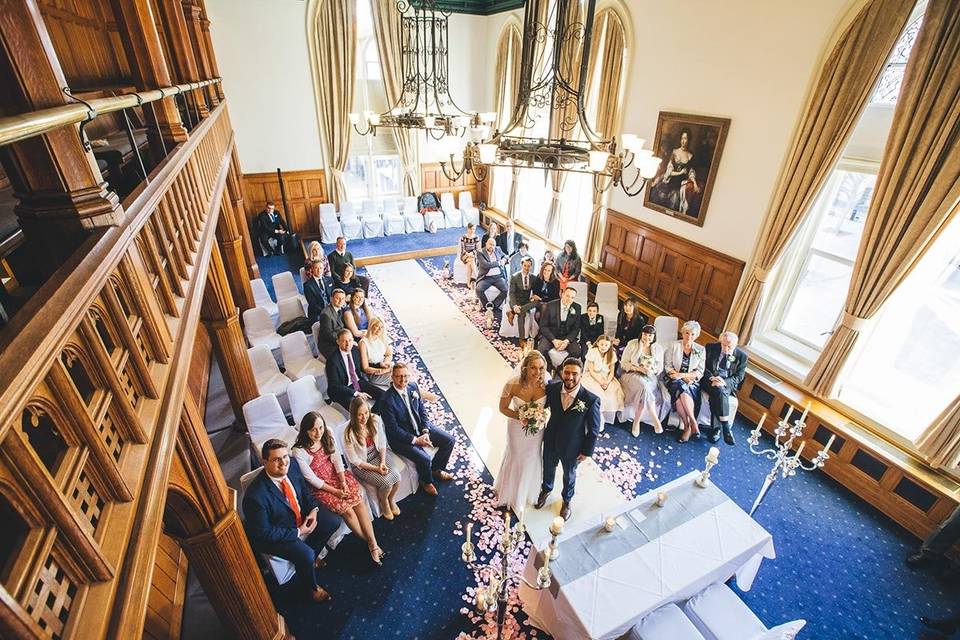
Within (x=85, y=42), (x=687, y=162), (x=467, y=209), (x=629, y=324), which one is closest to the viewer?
(x=85, y=42)

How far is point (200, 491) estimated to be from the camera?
241 cm

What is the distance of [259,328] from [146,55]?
3.90m

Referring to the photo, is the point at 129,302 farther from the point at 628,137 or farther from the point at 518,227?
the point at 518,227

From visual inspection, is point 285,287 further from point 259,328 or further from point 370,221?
point 370,221

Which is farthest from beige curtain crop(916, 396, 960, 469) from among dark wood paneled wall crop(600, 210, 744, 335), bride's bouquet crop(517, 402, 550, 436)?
bride's bouquet crop(517, 402, 550, 436)

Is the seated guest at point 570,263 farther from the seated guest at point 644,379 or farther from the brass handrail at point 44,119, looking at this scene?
the brass handrail at point 44,119

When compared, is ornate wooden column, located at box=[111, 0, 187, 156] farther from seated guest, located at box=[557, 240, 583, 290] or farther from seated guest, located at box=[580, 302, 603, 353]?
seated guest, located at box=[557, 240, 583, 290]

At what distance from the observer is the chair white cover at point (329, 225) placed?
10852mm

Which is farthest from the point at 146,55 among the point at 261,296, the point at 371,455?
the point at 261,296

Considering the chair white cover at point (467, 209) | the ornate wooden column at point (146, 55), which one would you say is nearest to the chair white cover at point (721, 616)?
the ornate wooden column at point (146, 55)

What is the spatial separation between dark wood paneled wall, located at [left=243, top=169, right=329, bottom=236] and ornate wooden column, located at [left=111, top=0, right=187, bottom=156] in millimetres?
8014

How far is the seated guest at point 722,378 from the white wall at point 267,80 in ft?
32.5

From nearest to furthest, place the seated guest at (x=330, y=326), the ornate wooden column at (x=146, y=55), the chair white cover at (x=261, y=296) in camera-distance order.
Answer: the ornate wooden column at (x=146, y=55), the seated guest at (x=330, y=326), the chair white cover at (x=261, y=296)

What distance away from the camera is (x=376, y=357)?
5344mm
